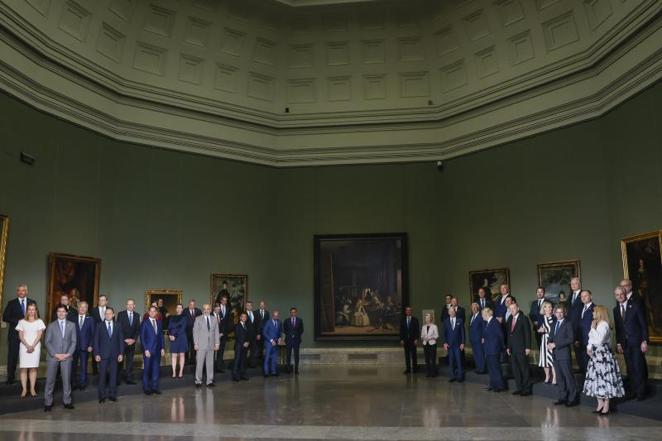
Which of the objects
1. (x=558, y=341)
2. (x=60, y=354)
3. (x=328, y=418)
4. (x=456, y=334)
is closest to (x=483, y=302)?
(x=456, y=334)

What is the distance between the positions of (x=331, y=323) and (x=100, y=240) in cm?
702

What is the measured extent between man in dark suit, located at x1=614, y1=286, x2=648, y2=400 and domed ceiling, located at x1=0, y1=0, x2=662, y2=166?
5262mm

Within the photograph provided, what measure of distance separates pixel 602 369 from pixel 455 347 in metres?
5.07

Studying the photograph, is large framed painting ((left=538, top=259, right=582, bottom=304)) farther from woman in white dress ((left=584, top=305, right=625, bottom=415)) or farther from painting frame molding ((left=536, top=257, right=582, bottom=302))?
woman in white dress ((left=584, top=305, right=625, bottom=415))

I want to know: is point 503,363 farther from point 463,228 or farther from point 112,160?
point 112,160

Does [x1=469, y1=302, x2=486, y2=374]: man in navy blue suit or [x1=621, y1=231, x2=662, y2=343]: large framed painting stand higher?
[x1=621, y1=231, x2=662, y2=343]: large framed painting

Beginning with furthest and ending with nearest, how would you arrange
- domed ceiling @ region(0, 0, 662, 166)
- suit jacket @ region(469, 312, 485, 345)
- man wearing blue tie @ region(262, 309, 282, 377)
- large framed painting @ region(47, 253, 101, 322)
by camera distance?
man wearing blue tie @ region(262, 309, 282, 377) → domed ceiling @ region(0, 0, 662, 166) → suit jacket @ region(469, 312, 485, 345) → large framed painting @ region(47, 253, 101, 322)

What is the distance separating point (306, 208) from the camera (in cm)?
1903

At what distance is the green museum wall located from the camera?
13156 mm

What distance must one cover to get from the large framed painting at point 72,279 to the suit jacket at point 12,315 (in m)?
1.54

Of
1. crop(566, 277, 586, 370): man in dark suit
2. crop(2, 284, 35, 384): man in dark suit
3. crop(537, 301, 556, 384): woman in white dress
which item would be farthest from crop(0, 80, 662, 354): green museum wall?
crop(537, 301, 556, 384): woman in white dress

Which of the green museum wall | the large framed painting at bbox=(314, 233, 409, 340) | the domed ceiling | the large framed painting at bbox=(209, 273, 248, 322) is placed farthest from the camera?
the large framed painting at bbox=(314, 233, 409, 340)

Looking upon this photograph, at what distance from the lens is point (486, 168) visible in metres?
17.4

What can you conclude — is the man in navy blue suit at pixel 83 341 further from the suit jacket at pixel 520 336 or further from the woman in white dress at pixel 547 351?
the woman in white dress at pixel 547 351
